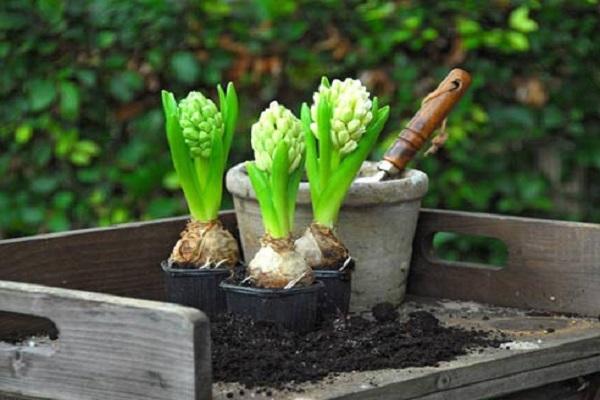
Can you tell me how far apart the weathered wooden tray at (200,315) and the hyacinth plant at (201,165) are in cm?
20

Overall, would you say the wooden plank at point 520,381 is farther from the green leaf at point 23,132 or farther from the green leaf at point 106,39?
the green leaf at point 23,132

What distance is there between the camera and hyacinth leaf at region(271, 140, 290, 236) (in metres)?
2.04

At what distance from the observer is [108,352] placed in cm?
173

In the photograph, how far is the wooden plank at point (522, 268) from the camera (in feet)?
7.80

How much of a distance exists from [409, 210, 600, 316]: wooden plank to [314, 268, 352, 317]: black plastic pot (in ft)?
1.30

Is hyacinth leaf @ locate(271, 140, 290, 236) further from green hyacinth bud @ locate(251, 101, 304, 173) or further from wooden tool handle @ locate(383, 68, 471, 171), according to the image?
wooden tool handle @ locate(383, 68, 471, 171)

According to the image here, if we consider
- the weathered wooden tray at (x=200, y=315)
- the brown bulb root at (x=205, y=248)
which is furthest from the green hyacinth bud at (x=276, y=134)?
the weathered wooden tray at (x=200, y=315)

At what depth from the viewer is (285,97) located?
4.00 m

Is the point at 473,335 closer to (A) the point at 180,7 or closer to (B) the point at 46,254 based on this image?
(B) the point at 46,254

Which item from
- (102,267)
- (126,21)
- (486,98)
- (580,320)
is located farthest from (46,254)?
(486,98)

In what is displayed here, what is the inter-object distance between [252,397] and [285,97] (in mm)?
2259

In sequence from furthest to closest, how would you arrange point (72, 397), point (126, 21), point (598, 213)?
point (598, 213) → point (126, 21) → point (72, 397)

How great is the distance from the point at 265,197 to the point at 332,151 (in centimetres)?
16

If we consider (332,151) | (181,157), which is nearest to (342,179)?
(332,151)
